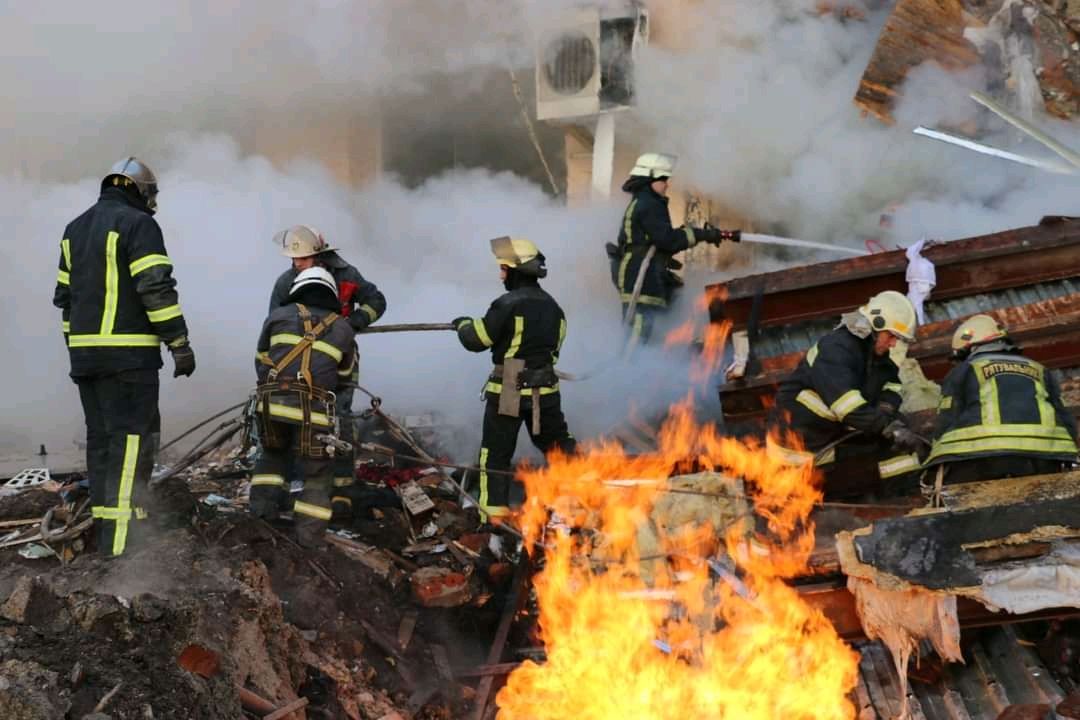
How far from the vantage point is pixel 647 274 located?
7094 mm

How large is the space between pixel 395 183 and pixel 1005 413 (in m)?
6.81

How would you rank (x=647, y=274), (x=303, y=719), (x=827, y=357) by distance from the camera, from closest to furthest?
(x=303, y=719) < (x=827, y=357) < (x=647, y=274)

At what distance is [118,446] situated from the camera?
4.48 metres

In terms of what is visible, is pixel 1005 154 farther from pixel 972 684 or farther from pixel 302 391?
pixel 302 391

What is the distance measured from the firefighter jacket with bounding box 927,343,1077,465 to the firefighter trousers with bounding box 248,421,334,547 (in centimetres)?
293

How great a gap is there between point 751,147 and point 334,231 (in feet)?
11.9

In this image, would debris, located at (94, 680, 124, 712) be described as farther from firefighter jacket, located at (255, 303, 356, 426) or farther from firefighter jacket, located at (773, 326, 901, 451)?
firefighter jacket, located at (773, 326, 901, 451)

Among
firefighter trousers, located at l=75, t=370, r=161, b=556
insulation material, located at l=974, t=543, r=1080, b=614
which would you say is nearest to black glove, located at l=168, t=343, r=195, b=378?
firefighter trousers, located at l=75, t=370, r=161, b=556

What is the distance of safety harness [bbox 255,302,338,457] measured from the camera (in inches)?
195

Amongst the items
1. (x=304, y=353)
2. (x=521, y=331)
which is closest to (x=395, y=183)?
(x=521, y=331)

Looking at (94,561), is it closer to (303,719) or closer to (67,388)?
(303,719)

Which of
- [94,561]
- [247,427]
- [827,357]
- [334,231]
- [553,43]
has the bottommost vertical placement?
[94,561]

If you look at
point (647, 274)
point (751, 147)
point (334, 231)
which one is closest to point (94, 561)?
point (647, 274)

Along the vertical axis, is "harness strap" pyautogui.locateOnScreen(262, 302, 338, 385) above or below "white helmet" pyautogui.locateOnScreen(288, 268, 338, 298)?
below
